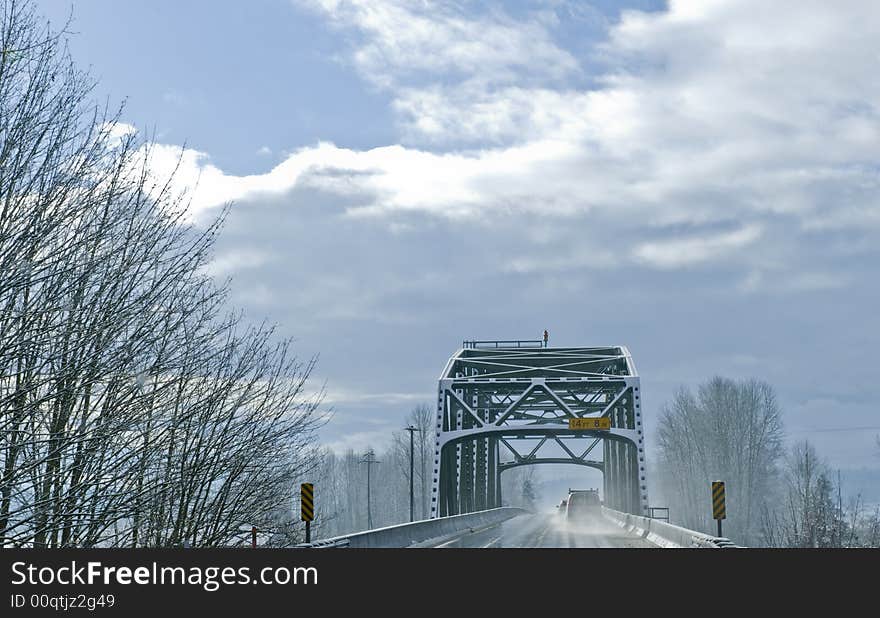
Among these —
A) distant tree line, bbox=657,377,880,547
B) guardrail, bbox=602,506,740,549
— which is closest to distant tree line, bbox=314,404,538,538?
distant tree line, bbox=657,377,880,547

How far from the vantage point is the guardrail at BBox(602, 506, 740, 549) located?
2060 cm

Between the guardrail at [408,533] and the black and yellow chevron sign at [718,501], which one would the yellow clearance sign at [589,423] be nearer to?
the guardrail at [408,533]

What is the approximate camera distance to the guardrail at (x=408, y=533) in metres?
18.7

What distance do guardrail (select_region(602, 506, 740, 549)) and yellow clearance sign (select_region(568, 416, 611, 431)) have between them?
627 centimetres

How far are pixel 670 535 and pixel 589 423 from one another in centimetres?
2300

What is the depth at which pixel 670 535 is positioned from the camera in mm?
30250

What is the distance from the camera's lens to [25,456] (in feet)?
41.1

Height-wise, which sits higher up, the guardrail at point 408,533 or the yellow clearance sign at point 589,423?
the yellow clearance sign at point 589,423

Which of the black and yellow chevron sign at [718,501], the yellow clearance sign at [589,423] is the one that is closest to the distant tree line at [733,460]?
the yellow clearance sign at [589,423]

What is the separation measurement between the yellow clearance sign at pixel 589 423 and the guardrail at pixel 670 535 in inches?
247

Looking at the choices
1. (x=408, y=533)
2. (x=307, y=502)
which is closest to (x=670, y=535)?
(x=408, y=533)

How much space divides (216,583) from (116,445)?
4.29m

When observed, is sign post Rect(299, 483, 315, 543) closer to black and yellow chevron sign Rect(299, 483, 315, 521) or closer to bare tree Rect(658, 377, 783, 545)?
black and yellow chevron sign Rect(299, 483, 315, 521)

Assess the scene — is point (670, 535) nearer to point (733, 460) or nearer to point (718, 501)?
point (718, 501)
